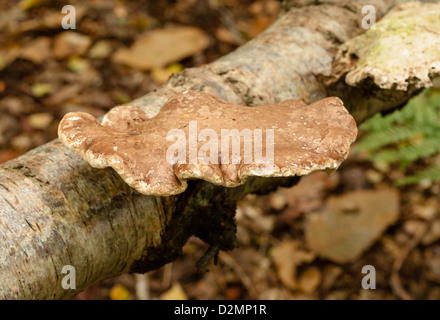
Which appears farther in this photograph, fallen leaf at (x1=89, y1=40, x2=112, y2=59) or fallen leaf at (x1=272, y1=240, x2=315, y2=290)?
fallen leaf at (x1=89, y1=40, x2=112, y2=59)

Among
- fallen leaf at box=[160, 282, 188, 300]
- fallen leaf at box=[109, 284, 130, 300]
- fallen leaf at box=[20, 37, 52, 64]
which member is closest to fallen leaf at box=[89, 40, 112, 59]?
fallen leaf at box=[20, 37, 52, 64]

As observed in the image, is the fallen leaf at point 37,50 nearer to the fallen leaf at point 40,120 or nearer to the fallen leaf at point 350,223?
the fallen leaf at point 40,120

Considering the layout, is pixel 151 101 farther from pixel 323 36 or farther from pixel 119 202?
pixel 323 36

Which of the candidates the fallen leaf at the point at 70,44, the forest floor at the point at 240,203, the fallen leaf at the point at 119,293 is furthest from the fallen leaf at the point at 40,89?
the fallen leaf at the point at 119,293

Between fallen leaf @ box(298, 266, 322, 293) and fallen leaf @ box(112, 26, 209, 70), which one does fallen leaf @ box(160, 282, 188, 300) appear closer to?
fallen leaf @ box(298, 266, 322, 293)

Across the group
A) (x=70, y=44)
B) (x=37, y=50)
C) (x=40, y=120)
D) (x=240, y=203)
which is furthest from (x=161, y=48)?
(x=240, y=203)

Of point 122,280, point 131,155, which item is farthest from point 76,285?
point 122,280
